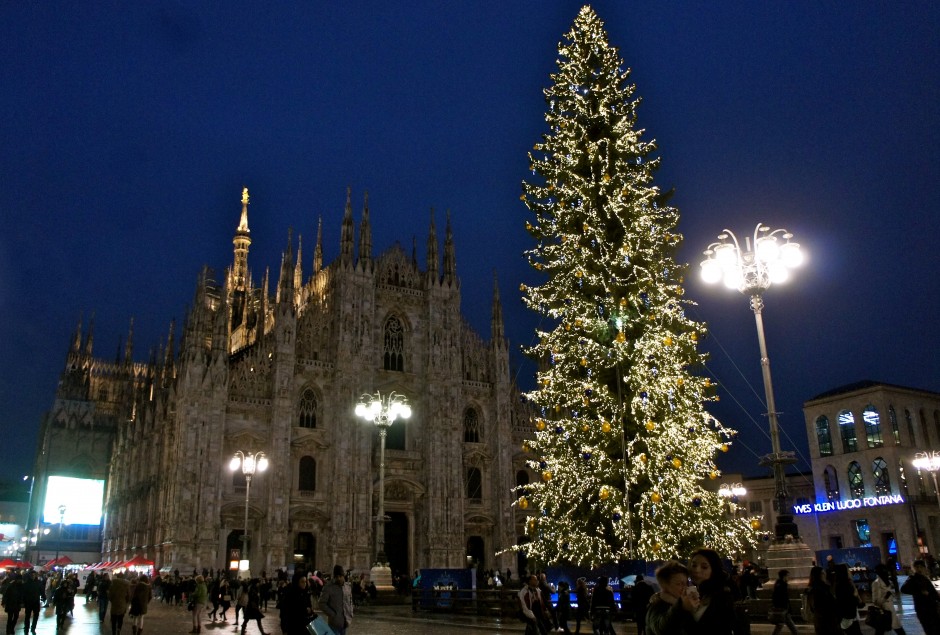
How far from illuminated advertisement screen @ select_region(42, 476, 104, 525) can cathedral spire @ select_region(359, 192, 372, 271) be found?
133 ft

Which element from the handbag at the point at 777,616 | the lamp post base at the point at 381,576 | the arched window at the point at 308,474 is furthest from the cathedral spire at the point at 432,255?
the handbag at the point at 777,616

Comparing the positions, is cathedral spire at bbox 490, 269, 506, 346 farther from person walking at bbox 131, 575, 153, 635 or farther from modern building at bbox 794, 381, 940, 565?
person walking at bbox 131, 575, 153, 635

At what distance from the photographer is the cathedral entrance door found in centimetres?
4703

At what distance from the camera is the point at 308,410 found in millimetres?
45688

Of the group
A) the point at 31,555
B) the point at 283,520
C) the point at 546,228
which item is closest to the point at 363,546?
the point at 283,520

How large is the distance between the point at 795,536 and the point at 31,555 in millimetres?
71733

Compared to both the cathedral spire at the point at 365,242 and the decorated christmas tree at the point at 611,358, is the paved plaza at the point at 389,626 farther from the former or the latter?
the cathedral spire at the point at 365,242

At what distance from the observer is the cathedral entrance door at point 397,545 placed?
47031mm

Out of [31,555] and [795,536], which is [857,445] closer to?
[795,536]

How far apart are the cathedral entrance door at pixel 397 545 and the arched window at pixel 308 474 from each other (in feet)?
17.1

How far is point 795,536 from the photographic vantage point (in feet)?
51.8

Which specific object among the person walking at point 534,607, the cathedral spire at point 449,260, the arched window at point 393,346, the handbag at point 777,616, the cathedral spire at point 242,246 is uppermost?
the cathedral spire at point 242,246

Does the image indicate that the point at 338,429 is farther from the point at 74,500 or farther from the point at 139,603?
the point at 74,500

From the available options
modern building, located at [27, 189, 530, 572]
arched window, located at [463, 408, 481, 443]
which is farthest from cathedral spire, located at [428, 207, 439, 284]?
arched window, located at [463, 408, 481, 443]
